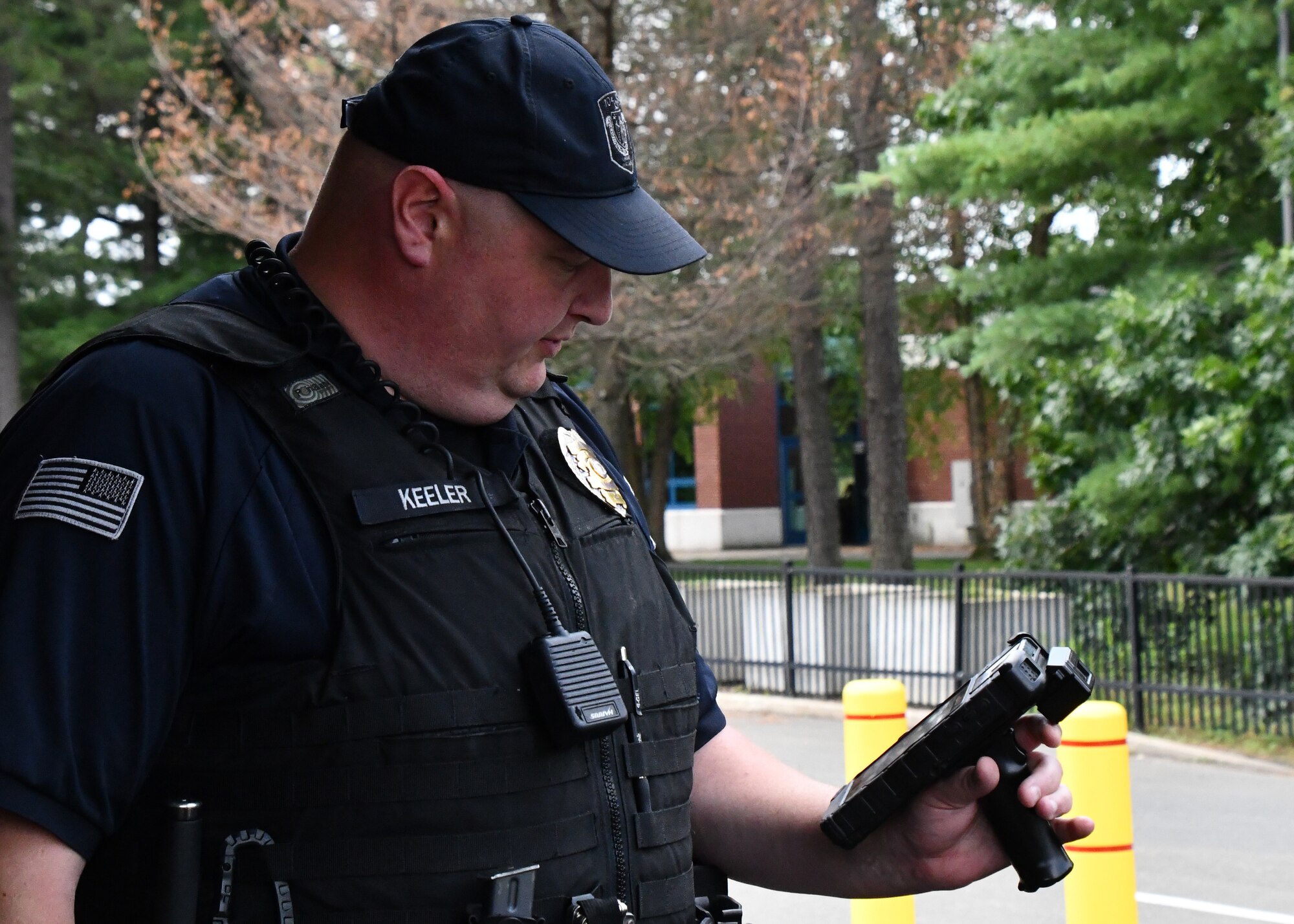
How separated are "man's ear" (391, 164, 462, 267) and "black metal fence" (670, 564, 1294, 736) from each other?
9.69 m

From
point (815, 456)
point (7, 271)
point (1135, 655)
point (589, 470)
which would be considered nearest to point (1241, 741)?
point (1135, 655)

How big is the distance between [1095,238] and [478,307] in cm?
1290

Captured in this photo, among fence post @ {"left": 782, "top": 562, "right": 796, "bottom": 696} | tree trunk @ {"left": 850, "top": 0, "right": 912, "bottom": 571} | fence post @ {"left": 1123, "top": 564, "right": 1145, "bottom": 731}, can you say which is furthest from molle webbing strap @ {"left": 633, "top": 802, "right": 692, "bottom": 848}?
tree trunk @ {"left": 850, "top": 0, "right": 912, "bottom": 571}

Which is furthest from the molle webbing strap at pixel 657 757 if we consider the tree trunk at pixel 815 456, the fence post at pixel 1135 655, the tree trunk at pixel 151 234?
the tree trunk at pixel 151 234

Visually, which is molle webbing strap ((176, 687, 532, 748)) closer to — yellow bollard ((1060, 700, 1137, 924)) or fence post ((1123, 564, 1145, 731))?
yellow bollard ((1060, 700, 1137, 924))

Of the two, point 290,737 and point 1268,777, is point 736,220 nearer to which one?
point 1268,777

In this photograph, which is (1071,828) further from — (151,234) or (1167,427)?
(151,234)

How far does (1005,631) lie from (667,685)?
10.5 metres

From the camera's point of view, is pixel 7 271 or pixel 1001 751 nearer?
pixel 1001 751

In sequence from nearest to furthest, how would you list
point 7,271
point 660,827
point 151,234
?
point 660,827 → point 7,271 → point 151,234

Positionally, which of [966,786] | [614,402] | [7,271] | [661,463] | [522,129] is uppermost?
[7,271]

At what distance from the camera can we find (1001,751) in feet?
7.04

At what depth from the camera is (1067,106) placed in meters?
13.1

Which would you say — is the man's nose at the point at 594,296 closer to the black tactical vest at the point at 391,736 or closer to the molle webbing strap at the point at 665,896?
the black tactical vest at the point at 391,736
